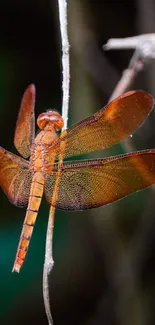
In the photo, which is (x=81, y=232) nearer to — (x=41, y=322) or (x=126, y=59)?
(x=41, y=322)

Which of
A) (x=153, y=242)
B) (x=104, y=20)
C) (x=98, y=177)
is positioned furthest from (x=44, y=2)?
(x=98, y=177)

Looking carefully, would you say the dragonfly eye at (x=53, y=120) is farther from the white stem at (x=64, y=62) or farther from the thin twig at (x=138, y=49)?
the thin twig at (x=138, y=49)

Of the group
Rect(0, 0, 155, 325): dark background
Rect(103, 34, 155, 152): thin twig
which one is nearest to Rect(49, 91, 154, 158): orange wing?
Rect(103, 34, 155, 152): thin twig

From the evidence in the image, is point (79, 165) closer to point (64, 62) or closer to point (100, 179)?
point (100, 179)

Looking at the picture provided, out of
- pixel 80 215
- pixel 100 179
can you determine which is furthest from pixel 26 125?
pixel 80 215

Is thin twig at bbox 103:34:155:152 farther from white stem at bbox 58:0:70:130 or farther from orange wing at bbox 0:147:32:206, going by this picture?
orange wing at bbox 0:147:32:206

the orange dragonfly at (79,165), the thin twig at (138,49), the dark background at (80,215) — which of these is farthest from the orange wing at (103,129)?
the dark background at (80,215)
